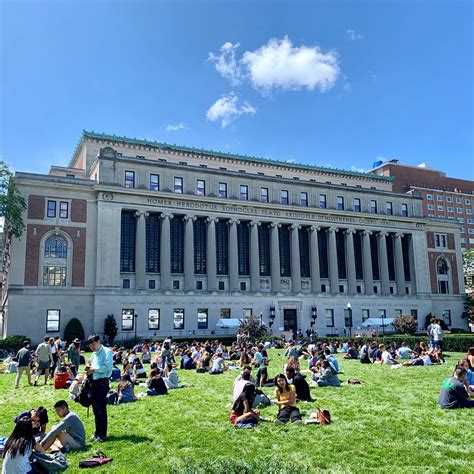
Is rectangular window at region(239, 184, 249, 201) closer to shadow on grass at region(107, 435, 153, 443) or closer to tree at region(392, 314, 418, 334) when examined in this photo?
tree at region(392, 314, 418, 334)

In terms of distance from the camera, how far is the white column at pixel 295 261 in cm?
6625

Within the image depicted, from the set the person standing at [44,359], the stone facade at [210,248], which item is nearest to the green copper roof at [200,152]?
the stone facade at [210,248]

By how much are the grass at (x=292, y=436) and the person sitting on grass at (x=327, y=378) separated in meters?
1.22

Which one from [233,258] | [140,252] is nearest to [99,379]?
[140,252]

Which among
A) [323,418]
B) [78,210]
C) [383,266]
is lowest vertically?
[323,418]

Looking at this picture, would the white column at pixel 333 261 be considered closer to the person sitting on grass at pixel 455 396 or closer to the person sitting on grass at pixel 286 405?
the person sitting on grass at pixel 455 396

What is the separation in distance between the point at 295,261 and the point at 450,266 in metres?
31.4

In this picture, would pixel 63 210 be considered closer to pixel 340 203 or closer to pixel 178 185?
pixel 178 185

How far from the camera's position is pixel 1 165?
165 feet

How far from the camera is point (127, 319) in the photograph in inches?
2172

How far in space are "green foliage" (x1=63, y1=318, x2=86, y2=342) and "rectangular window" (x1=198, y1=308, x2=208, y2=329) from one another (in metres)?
14.5

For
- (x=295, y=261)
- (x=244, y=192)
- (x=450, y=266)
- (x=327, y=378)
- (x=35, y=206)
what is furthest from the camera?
(x=450, y=266)

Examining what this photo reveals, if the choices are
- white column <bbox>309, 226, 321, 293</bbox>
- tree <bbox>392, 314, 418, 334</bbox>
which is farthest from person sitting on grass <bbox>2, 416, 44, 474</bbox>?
white column <bbox>309, 226, 321, 293</bbox>

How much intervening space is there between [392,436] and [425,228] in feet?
242
